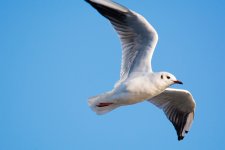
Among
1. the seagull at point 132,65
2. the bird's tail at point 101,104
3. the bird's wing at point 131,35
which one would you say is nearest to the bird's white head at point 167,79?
the seagull at point 132,65

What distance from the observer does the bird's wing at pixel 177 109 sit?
30.9ft

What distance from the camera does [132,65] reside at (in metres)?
8.62

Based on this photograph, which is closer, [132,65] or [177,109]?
[132,65]

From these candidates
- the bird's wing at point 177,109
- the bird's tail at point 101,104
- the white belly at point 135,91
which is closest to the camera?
the white belly at point 135,91

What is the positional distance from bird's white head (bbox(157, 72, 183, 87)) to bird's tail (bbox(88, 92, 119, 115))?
81 centimetres

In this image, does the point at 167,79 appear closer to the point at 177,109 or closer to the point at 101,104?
the point at 101,104

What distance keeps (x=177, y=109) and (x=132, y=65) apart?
1.46 metres

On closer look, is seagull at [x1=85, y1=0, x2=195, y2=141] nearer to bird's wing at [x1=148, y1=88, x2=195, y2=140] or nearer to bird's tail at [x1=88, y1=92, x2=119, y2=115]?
bird's tail at [x1=88, y1=92, x2=119, y2=115]

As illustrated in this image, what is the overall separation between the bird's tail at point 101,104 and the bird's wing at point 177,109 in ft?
4.55

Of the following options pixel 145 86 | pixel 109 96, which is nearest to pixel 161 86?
pixel 145 86

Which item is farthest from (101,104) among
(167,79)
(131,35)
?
(131,35)

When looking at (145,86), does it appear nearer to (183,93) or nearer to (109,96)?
(109,96)

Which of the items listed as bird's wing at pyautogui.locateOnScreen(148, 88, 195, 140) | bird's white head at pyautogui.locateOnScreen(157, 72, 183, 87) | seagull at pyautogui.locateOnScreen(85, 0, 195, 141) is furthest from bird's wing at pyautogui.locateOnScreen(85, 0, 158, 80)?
bird's wing at pyautogui.locateOnScreen(148, 88, 195, 140)

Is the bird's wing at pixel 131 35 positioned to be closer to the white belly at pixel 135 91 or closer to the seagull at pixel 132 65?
the seagull at pixel 132 65
